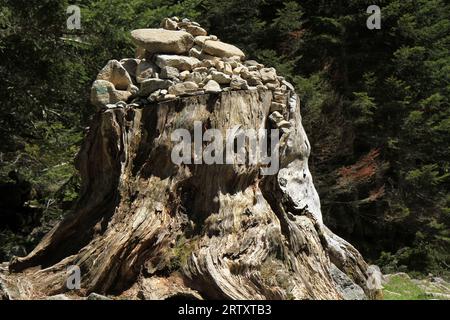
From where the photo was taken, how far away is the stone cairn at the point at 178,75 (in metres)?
8.32

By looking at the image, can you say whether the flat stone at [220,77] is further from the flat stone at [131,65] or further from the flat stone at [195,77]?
the flat stone at [131,65]

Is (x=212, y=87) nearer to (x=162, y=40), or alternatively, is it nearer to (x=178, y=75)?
(x=178, y=75)

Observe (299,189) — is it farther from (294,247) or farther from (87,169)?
(87,169)

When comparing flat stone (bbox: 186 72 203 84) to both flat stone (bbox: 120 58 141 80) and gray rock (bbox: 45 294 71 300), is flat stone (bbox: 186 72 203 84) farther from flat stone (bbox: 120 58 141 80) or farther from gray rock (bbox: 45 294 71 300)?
gray rock (bbox: 45 294 71 300)

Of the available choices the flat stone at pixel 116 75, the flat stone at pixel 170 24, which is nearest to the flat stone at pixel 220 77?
the flat stone at pixel 116 75

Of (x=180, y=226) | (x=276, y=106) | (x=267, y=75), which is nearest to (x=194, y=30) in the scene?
(x=267, y=75)

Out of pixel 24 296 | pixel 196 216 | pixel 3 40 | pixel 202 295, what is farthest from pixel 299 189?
pixel 3 40

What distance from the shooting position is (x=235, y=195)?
8016 millimetres

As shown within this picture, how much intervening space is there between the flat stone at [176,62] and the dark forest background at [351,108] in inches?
295

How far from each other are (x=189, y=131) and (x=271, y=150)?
3.52ft

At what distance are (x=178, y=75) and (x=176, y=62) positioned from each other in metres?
0.19

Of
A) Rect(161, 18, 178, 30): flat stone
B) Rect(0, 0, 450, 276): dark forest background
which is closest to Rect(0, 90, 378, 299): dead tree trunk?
Rect(161, 18, 178, 30): flat stone

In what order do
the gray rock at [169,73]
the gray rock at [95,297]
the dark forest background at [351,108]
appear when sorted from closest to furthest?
1. the gray rock at [95,297]
2. the gray rock at [169,73]
3. the dark forest background at [351,108]

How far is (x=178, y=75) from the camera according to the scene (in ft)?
28.2
